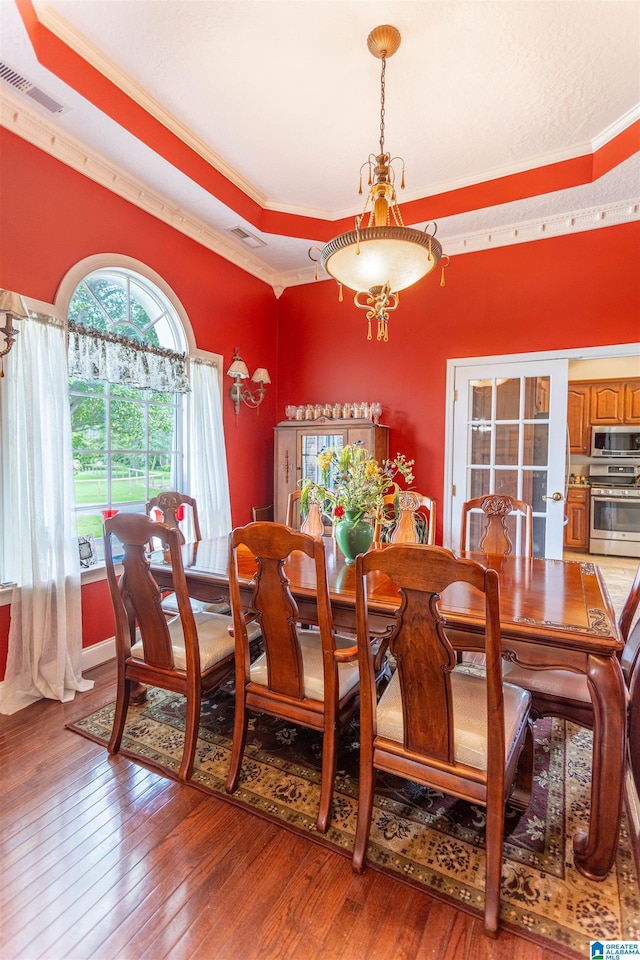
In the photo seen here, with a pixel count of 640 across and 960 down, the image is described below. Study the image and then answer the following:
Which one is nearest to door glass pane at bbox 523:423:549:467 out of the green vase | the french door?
the french door

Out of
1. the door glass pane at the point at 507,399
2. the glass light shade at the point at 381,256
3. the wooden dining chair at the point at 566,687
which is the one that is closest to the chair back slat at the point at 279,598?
the wooden dining chair at the point at 566,687

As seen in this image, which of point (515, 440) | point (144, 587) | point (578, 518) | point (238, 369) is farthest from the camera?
point (578, 518)

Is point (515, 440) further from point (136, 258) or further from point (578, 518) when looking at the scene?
point (578, 518)

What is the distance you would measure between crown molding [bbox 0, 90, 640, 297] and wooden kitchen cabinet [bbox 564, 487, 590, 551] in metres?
4.03

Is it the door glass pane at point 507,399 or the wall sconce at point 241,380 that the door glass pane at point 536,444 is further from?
the wall sconce at point 241,380

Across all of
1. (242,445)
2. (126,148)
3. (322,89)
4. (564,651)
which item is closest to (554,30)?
(322,89)

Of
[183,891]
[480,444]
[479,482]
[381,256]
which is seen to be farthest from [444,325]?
[183,891]

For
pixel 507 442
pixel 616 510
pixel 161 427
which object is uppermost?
pixel 161 427

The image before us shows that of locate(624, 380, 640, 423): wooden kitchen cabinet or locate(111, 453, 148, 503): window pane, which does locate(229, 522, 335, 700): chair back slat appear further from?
locate(624, 380, 640, 423): wooden kitchen cabinet

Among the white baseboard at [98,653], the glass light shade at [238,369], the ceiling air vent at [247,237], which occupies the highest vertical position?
the ceiling air vent at [247,237]

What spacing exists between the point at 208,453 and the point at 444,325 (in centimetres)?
236

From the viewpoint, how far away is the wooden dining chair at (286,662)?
160cm

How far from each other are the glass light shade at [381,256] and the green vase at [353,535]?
3.83 ft

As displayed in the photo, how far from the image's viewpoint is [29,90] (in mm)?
2312
